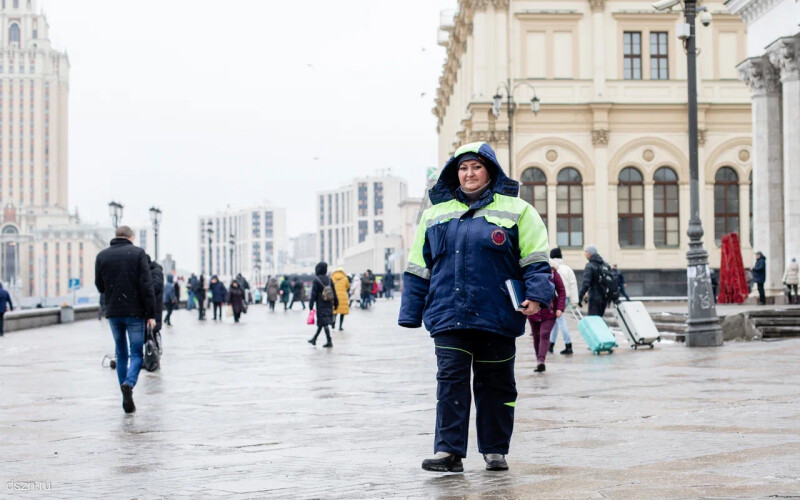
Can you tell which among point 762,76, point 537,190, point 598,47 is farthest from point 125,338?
point 598,47

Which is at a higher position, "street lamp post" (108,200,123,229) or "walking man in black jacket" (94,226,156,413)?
"street lamp post" (108,200,123,229)

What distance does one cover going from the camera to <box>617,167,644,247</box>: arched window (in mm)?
50688

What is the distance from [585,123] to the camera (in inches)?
1988

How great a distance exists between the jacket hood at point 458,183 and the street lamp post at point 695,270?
41.5 ft

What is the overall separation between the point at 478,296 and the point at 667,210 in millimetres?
45575

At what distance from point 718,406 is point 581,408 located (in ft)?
3.97

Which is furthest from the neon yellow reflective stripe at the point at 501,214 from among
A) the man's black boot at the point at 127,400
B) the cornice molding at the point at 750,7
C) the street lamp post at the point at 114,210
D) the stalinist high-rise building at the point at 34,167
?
the stalinist high-rise building at the point at 34,167

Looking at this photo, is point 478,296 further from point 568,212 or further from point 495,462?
point 568,212

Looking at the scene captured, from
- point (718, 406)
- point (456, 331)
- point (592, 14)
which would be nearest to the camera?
point (456, 331)

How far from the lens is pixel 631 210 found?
167 ft

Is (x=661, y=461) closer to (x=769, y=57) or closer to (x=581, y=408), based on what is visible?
(x=581, y=408)

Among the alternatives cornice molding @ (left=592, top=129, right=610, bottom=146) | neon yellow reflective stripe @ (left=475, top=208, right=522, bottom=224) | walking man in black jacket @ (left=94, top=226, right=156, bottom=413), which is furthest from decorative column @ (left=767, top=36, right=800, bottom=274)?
neon yellow reflective stripe @ (left=475, top=208, right=522, bottom=224)

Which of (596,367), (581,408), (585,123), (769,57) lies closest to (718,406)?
(581,408)

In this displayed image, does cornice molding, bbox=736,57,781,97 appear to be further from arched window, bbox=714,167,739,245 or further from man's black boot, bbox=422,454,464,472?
man's black boot, bbox=422,454,464,472
